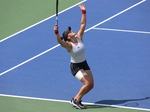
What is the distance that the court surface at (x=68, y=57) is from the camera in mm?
15133

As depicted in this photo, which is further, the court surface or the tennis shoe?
the court surface

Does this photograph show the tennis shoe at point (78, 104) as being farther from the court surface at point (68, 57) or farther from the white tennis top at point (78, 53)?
the white tennis top at point (78, 53)

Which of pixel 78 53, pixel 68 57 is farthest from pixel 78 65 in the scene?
pixel 68 57

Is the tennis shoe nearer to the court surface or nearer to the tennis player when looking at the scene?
the tennis player

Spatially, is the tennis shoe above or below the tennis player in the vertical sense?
below

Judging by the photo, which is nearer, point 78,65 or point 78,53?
point 78,53

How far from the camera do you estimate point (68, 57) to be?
18.0 metres

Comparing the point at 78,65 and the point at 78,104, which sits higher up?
the point at 78,65

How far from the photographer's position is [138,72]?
16719mm

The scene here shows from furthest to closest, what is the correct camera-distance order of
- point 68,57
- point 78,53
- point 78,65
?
point 68,57, point 78,65, point 78,53

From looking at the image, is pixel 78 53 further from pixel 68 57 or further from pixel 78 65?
pixel 68 57

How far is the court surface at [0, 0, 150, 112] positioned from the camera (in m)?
15.1

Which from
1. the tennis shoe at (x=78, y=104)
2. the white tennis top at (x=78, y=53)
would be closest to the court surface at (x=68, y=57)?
the tennis shoe at (x=78, y=104)

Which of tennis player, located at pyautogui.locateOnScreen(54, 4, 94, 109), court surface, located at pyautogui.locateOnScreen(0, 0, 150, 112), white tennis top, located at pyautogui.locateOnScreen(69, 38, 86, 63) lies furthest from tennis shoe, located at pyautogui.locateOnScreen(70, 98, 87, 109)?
white tennis top, located at pyautogui.locateOnScreen(69, 38, 86, 63)
